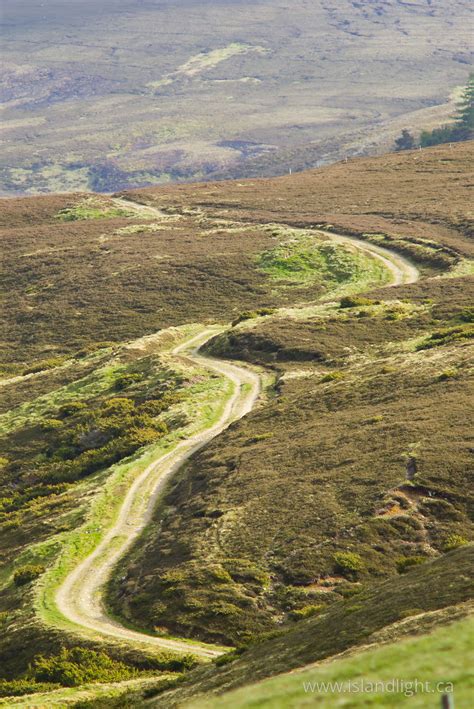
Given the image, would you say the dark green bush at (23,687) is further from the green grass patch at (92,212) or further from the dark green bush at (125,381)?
the green grass patch at (92,212)

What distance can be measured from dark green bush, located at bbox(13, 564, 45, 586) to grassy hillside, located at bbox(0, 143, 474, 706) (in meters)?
0.16

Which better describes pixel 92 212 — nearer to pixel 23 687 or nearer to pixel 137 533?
pixel 137 533

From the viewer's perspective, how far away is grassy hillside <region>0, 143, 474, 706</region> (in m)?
28.3

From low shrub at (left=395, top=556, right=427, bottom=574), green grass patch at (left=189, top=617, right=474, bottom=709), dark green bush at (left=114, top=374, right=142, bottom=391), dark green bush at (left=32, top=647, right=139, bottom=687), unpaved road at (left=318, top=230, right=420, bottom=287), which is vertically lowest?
dark green bush at (left=114, top=374, right=142, bottom=391)

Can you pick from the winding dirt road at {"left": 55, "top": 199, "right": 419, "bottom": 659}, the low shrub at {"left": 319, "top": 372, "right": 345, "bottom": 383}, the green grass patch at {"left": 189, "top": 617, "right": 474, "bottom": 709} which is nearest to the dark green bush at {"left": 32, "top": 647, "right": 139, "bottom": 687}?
the winding dirt road at {"left": 55, "top": 199, "right": 419, "bottom": 659}

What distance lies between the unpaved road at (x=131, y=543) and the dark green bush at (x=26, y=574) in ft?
4.54

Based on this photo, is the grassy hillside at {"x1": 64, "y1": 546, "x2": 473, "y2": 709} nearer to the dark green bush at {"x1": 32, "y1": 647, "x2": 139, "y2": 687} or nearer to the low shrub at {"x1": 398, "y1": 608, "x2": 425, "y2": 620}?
the low shrub at {"x1": 398, "y1": 608, "x2": 425, "y2": 620}

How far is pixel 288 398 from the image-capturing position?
5209cm

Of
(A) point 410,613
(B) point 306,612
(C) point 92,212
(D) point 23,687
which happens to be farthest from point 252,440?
(C) point 92,212

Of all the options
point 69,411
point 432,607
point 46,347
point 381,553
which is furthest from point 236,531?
point 46,347

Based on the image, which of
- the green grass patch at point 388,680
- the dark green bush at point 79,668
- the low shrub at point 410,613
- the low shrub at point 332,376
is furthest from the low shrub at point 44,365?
the green grass patch at point 388,680

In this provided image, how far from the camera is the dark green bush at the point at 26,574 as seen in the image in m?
35.5

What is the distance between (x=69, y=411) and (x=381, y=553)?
32.2 meters

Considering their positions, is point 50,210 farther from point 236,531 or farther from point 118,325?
point 236,531
